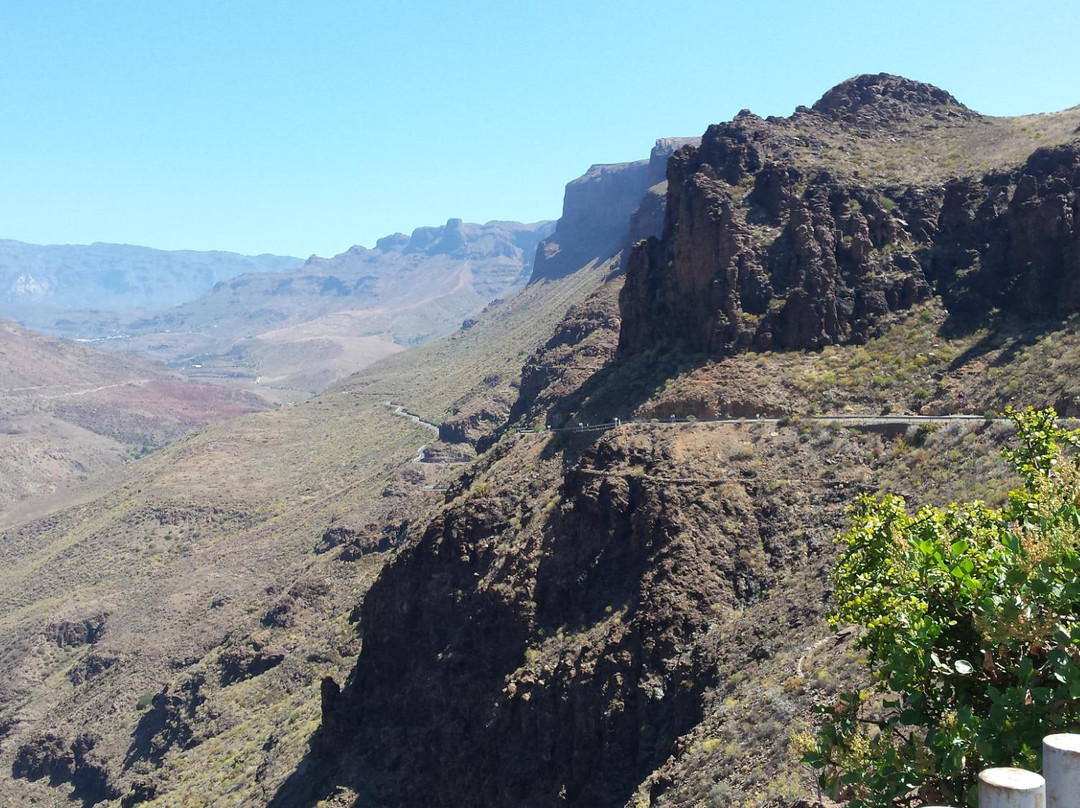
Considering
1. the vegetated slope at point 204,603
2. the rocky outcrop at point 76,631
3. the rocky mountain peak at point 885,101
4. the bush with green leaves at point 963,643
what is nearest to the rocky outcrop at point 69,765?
the vegetated slope at point 204,603

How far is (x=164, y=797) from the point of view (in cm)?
4069

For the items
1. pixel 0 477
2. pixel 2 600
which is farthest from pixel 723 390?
pixel 0 477

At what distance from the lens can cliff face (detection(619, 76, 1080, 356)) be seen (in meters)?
35.5

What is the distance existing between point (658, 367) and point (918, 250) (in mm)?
11021

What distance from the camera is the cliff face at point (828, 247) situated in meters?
35.5

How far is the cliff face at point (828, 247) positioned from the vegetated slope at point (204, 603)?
17858mm

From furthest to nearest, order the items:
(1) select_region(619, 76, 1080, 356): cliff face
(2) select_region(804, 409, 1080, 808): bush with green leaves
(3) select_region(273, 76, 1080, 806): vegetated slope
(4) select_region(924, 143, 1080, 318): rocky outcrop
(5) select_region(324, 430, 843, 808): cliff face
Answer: (1) select_region(619, 76, 1080, 356): cliff face < (4) select_region(924, 143, 1080, 318): rocky outcrop < (5) select_region(324, 430, 843, 808): cliff face < (3) select_region(273, 76, 1080, 806): vegetated slope < (2) select_region(804, 409, 1080, 808): bush with green leaves

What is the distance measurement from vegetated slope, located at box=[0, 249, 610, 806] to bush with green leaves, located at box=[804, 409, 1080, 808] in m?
29.9

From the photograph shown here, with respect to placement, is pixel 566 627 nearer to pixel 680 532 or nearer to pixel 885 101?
pixel 680 532

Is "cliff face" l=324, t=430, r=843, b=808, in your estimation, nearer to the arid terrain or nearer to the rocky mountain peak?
the arid terrain

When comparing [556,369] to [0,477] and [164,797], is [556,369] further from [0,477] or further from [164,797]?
[0,477]

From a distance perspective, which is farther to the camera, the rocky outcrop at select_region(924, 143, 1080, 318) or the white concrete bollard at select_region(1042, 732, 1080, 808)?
the rocky outcrop at select_region(924, 143, 1080, 318)

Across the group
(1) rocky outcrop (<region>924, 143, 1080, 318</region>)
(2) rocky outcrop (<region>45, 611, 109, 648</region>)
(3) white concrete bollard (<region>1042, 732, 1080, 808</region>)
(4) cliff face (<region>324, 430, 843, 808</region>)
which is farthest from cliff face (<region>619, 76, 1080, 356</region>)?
(2) rocky outcrop (<region>45, 611, 109, 648</region>)

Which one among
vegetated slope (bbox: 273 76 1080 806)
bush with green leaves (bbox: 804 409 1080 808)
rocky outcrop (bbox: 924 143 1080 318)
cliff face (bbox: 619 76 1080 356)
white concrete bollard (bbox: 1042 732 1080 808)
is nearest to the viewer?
white concrete bollard (bbox: 1042 732 1080 808)
